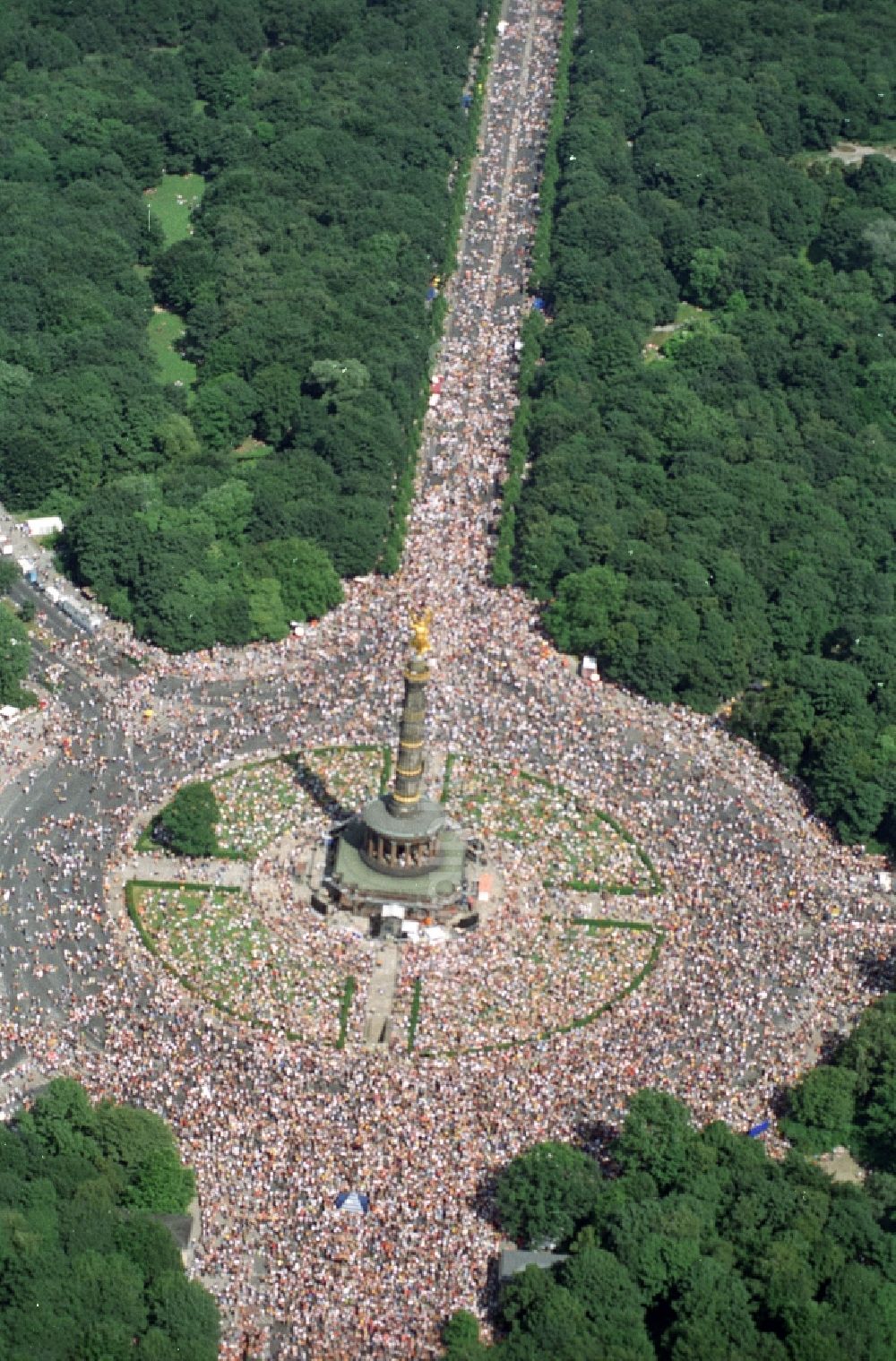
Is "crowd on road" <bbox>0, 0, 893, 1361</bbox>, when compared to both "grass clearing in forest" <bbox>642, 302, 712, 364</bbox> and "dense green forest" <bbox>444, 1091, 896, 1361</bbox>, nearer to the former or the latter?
"dense green forest" <bbox>444, 1091, 896, 1361</bbox>

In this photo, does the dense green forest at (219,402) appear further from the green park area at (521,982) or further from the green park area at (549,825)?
the green park area at (521,982)

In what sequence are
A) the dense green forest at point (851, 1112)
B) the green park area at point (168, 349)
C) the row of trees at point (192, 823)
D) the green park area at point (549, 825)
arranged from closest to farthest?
1. the dense green forest at point (851, 1112)
2. the row of trees at point (192, 823)
3. the green park area at point (549, 825)
4. the green park area at point (168, 349)

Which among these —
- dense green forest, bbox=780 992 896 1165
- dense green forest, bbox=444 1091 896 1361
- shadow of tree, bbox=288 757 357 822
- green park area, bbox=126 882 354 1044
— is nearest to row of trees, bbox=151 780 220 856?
green park area, bbox=126 882 354 1044

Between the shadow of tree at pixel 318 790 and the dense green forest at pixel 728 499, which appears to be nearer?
the shadow of tree at pixel 318 790

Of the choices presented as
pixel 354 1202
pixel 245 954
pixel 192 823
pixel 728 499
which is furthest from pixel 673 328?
pixel 354 1202

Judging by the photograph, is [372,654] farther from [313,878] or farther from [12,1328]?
[12,1328]

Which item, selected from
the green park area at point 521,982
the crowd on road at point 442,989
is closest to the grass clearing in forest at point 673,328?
the crowd on road at point 442,989
